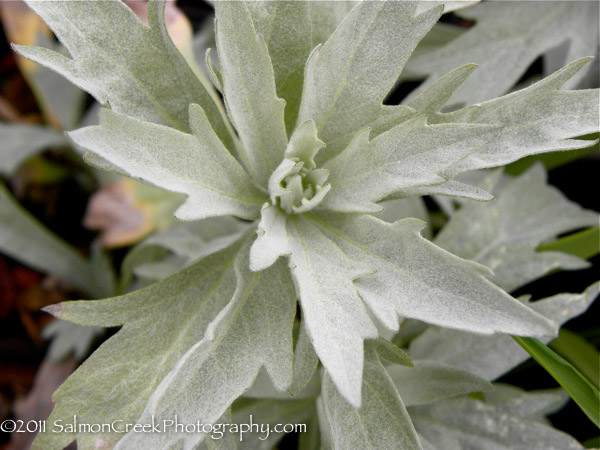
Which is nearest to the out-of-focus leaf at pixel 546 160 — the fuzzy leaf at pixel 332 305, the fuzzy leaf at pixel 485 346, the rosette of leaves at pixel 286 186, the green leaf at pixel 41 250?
the fuzzy leaf at pixel 485 346

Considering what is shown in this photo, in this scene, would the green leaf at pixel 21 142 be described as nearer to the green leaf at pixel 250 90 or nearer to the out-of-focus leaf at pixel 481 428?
the green leaf at pixel 250 90

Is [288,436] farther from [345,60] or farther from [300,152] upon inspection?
[345,60]

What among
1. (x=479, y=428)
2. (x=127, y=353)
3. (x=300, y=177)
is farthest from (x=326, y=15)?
(x=479, y=428)

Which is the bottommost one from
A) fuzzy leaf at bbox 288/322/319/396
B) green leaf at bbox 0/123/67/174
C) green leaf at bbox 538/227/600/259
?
green leaf at bbox 0/123/67/174

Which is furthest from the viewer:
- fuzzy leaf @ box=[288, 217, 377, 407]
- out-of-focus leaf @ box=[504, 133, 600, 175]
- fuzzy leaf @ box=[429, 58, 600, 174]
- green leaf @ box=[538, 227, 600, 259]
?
out-of-focus leaf @ box=[504, 133, 600, 175]

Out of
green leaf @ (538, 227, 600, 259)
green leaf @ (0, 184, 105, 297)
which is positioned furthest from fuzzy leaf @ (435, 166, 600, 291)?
green leaf @ (0, 184, 105, 297)

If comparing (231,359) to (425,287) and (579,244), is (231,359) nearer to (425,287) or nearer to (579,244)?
(425,287)

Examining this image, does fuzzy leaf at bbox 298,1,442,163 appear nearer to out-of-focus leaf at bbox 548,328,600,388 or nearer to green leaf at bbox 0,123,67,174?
out-of-focus leaf at bbox 548,328,600,388
